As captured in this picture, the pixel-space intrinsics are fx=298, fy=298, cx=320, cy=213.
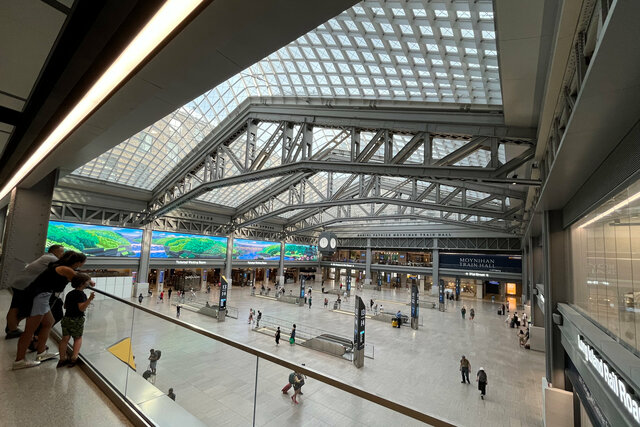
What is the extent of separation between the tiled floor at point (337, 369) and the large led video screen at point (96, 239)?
6.55m

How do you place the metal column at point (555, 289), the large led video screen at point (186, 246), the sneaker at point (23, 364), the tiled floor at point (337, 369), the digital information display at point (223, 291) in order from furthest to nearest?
the large led video screen at point (186, 246) < the digital information display at point (223, 291) < the metal column at point (555, 289) < the sneaker at point (23, 364) < the tiled floor at point (337, 369)

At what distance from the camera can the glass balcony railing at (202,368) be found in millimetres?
1856

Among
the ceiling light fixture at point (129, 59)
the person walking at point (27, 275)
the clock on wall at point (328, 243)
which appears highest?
the ceiling light fixture at point (129, 59)

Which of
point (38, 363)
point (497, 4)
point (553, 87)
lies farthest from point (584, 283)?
point (38, 363)

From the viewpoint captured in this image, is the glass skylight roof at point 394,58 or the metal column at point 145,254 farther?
the metal column at point 145,254

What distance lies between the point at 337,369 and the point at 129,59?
13512 millimetres

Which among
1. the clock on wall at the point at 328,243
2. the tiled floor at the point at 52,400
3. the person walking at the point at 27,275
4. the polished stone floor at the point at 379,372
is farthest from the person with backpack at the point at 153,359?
the clock on wall at the point at 328,243

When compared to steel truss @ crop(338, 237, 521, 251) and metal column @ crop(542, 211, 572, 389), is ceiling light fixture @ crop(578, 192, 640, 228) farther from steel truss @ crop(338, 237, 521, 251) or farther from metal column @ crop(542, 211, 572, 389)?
steel truss @ crop(338, 237, 521, 251)

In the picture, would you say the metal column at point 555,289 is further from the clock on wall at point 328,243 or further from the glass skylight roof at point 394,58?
the clock on wall at point 328,243

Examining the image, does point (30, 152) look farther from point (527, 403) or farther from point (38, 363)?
point (527, 403)

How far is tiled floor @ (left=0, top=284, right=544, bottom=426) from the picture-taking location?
11.2 ft

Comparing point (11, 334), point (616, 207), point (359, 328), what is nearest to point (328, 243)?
point (359, 328)

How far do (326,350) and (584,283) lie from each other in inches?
457

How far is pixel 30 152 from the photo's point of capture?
5.78 meters
